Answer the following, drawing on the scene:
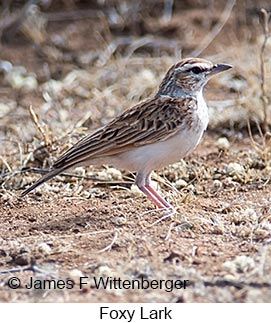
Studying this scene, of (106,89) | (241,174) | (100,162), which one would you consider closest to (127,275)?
(100,162)

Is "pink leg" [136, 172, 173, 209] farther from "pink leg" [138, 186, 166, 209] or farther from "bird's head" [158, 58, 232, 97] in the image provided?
"bird's head" [158, 58, 232, 97]

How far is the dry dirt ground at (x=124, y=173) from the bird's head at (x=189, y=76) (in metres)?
0.75

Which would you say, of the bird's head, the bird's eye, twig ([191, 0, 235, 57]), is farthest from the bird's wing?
twig ([191, 0, 235, 57])

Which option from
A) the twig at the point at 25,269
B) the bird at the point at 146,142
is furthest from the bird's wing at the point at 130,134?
the twig at the point at 25,269

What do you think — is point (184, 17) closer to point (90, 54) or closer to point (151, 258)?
point (90, 54)

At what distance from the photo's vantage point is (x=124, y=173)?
8641mm

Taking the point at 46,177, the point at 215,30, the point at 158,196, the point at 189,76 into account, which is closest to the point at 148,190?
the point at 158,196

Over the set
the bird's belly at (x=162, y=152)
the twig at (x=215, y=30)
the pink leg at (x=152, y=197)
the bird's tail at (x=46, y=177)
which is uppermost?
the twig at (x=215, y=30)

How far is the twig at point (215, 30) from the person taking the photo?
37.8 feet

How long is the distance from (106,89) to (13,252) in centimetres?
411

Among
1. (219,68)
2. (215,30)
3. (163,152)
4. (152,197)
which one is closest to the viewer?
(163,152)

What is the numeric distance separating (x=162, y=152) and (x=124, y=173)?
1286 mm

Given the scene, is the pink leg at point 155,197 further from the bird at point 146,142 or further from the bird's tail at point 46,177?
the bird's tail at point 46,177

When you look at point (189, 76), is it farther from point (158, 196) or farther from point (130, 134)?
point (158, 196)
